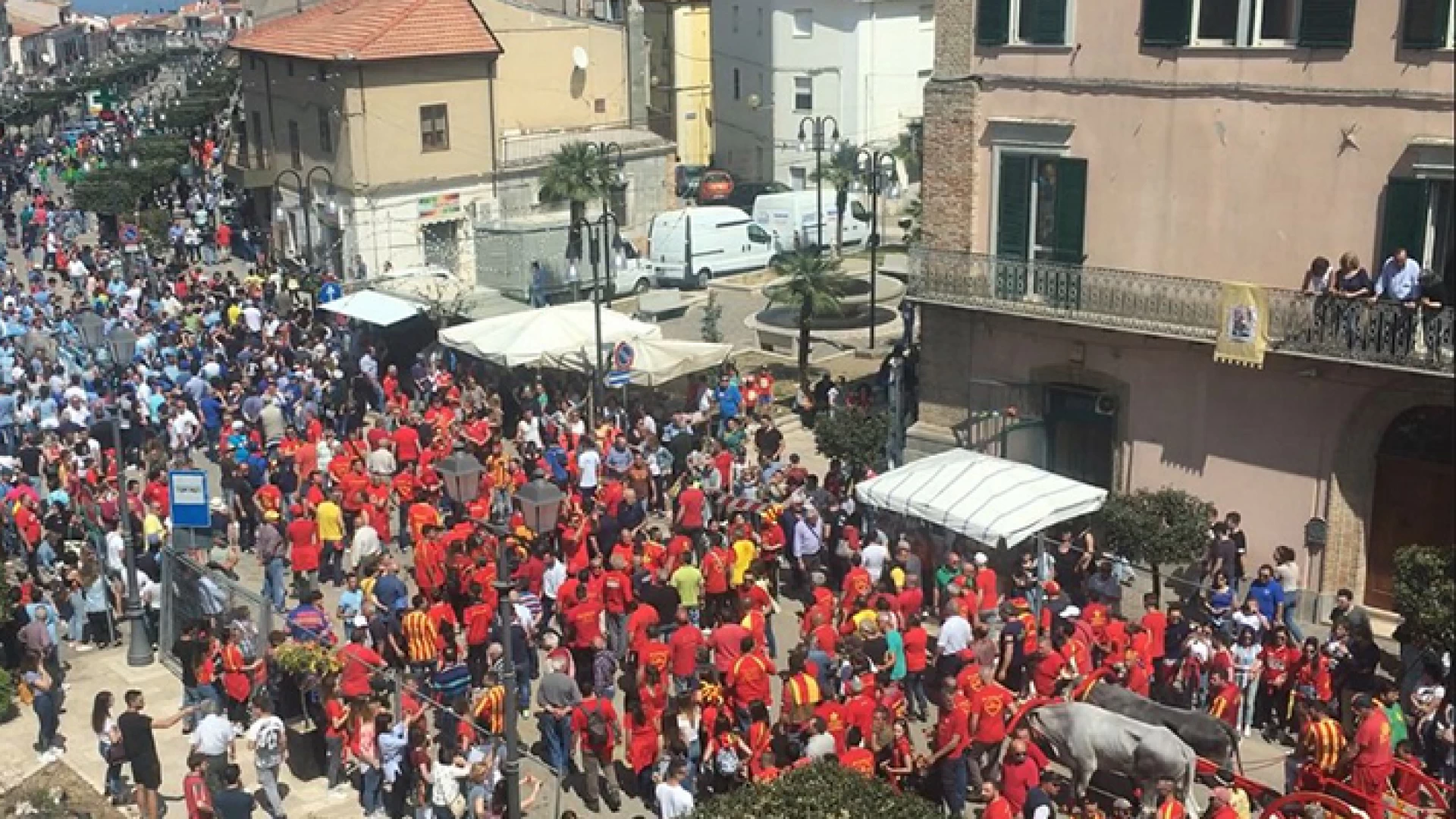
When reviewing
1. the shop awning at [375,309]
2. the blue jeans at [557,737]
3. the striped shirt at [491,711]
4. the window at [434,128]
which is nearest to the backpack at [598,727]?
the blue jeans at [557,737]

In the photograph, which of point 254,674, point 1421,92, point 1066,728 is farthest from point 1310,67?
point 254,674

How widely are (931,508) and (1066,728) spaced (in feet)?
18.5

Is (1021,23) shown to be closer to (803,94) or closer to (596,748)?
(596,748)

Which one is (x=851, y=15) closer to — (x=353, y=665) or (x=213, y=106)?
(x=213, y=106)

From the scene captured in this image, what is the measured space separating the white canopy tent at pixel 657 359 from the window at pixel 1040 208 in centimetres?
629

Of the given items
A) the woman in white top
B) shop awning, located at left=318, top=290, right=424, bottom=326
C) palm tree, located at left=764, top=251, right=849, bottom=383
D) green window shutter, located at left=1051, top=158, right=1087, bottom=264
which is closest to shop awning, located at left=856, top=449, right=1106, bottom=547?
the woman in white top

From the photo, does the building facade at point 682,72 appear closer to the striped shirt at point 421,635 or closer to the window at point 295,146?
the window at point 295,146

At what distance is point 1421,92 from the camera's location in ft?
66.3

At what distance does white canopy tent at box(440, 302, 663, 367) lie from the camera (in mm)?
29312

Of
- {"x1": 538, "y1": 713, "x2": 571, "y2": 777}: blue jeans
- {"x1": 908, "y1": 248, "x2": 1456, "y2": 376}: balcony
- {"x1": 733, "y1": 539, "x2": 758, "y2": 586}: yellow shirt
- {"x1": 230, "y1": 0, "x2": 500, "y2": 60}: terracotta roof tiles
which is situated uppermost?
{"x1": 230, "y1": 0, "x2": 500, "y2": 60}: terracotta roof tiles

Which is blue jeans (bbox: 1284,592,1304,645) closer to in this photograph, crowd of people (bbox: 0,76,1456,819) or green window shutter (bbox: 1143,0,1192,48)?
crowd of people (bbox: 0,76,1456,819)

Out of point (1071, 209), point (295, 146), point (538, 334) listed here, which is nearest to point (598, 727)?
point (1071, 209)

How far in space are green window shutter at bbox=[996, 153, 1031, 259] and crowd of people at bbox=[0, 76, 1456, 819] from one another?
4.32 metres

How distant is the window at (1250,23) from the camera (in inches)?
819
